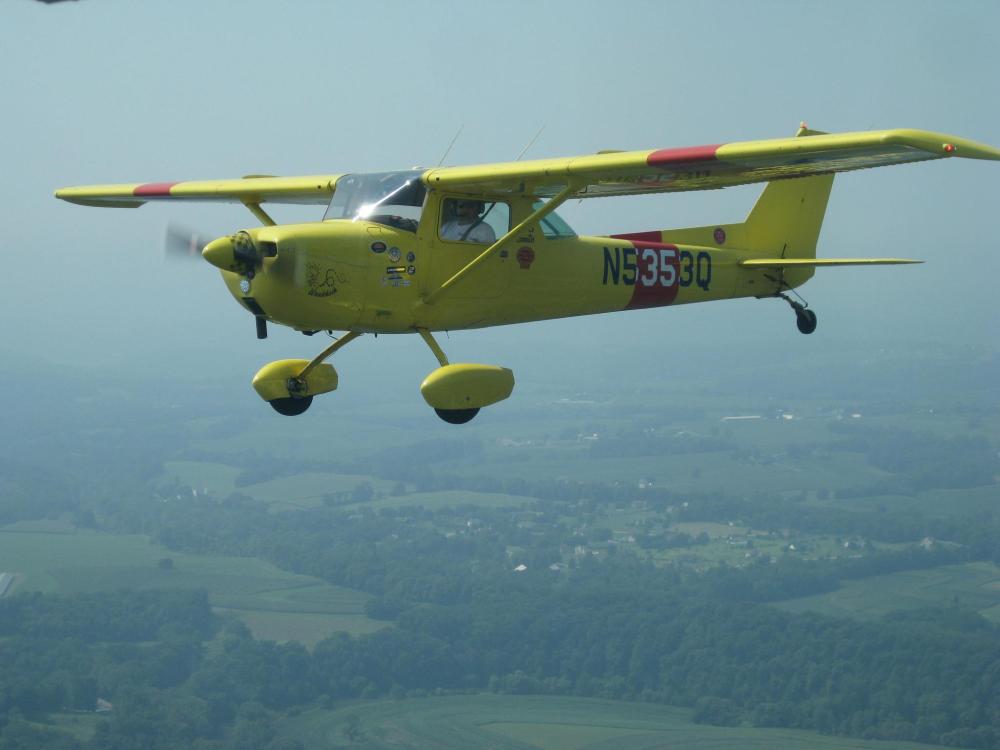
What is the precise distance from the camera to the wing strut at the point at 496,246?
46.5 feet

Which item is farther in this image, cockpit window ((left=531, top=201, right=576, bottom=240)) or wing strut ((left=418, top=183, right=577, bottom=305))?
cockpit window ((left=531, top=201, right=576, bottom=240))

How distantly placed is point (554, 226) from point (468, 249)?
1.46 meters

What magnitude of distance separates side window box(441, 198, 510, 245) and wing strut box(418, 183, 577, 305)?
0.67 ft

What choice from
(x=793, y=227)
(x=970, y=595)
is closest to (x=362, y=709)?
(x=970, y=595)

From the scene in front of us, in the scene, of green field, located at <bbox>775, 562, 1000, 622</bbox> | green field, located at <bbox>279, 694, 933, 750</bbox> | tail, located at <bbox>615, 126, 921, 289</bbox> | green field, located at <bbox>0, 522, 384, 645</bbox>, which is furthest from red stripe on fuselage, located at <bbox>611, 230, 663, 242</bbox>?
green field, located at <bbox>775, 562, 1000, 622</bbox>

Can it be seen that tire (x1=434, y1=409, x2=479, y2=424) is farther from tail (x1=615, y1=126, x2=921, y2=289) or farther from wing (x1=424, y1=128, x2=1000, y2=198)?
tail (x1=615, y1=126, x2=921, y2=289)

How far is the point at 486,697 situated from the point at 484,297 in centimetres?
9838

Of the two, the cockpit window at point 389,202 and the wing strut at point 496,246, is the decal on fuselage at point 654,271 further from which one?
the cockpit window at point 389,202

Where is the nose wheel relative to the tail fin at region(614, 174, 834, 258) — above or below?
below

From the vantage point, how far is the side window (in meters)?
14.3

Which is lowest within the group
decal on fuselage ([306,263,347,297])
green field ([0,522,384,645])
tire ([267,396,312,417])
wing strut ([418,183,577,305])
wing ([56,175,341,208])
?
green field ([0,522,384,645])

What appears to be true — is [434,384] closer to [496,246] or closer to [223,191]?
[496,246]

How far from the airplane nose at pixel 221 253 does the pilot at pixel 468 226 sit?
245cm

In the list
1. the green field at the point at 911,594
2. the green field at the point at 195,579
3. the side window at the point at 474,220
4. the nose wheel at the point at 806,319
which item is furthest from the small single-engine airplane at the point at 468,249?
the green field at the point at 911,594
